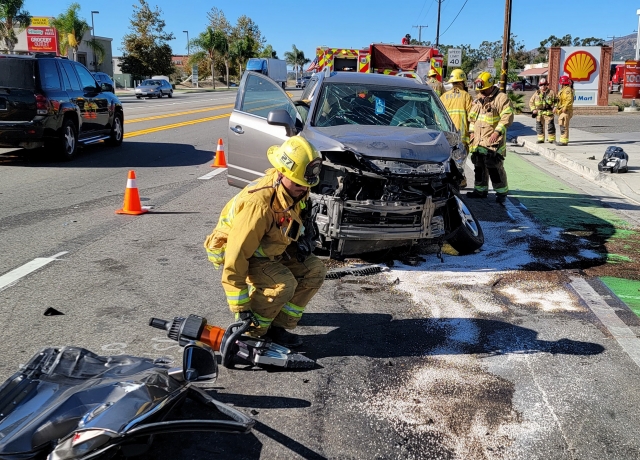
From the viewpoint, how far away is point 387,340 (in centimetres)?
452

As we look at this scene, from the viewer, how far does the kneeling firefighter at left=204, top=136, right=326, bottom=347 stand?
12.7ft

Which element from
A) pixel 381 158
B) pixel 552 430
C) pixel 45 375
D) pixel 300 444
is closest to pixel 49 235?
pixel 381 158

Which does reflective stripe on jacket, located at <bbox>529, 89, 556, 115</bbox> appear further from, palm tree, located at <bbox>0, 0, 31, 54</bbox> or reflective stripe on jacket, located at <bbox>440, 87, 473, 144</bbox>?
palm tree, located at <bbox>0, 0, 31, 54</bbox>

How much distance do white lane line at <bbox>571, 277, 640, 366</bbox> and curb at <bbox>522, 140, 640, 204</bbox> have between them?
17.3 ft

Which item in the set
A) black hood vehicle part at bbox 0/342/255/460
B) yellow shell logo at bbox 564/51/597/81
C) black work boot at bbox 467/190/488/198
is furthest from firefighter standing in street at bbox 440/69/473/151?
yellow shell logo at bbox 564/51/597/81

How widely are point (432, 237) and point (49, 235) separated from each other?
163 inches

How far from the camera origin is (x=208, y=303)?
513 cm

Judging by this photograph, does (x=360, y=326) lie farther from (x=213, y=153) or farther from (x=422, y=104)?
(x=213, y=153)

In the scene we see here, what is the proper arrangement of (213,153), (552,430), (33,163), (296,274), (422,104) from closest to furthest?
(552,430) → (296,274) → (422,104) → (33,163) → (213,153)

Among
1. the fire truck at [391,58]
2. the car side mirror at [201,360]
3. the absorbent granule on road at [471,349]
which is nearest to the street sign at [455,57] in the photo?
the fire truck at [391,58]

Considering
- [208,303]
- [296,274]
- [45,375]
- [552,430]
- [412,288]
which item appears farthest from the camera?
[412,288]

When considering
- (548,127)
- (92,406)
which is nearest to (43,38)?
(548,127)

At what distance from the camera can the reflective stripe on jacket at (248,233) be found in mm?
3863

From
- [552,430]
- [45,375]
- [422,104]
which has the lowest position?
[552,430]
